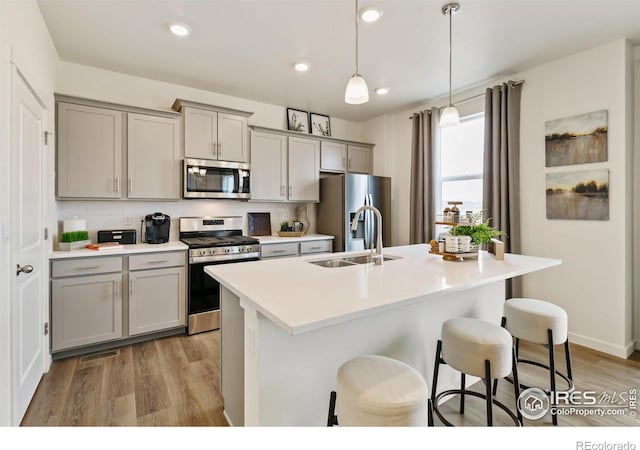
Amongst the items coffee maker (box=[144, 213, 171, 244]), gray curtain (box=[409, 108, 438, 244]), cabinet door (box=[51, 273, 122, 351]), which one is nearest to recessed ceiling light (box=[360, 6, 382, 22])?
gray curtain (box=[409, 108, 438, 244])

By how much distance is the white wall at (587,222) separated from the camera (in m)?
2.71

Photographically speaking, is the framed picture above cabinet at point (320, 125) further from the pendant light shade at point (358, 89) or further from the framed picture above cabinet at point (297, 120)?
the pendant light shade at point (358, 89)

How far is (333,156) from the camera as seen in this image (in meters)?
4.58

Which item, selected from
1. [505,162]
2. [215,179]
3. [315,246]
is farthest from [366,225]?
[215,179]

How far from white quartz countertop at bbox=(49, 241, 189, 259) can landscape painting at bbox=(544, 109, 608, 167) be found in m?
3.72

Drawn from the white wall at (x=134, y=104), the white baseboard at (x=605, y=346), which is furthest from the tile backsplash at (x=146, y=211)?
the white baseboard at (x=605, y=346)

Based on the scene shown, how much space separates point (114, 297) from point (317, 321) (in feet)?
8.54

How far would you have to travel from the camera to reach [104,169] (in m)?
3.03

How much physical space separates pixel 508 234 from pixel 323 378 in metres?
2.74

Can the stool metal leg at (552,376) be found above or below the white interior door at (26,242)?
below

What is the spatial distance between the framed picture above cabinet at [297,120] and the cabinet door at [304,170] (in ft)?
0.91

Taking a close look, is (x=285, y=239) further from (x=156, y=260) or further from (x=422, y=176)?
(x=422, y=176)

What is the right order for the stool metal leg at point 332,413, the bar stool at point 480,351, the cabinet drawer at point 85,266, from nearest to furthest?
the stool metal leg at point 332,413 < the bar stool at point 480,351 < the cabinet drawer at point 85,266
